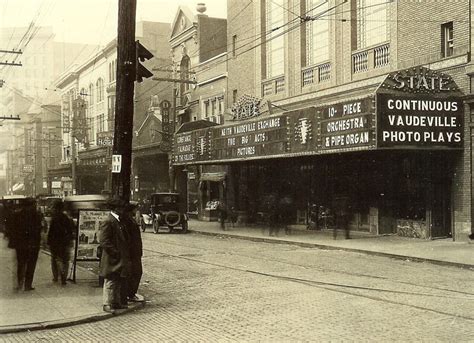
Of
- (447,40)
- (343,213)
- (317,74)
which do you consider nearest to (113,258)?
(447,40)

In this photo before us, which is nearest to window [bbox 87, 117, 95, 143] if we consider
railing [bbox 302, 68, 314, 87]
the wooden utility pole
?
railing [bbox 302, 68, 314, 87]

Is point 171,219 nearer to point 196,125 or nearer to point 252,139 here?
point 252,139

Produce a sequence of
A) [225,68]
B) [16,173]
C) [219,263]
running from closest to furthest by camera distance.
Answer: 1. [219,263]
2. [225,68]
3. [16,173]

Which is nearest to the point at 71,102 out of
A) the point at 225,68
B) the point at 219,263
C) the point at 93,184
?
the point at 93,184

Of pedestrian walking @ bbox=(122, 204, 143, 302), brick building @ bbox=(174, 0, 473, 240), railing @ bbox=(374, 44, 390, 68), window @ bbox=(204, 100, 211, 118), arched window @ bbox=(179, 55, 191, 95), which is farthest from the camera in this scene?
arched window @ bbox=(179, 55, 191, 95)

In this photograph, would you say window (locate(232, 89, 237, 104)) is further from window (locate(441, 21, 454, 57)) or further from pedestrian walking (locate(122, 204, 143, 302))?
pedestrian walking (locate(122, 204, 143, 302))

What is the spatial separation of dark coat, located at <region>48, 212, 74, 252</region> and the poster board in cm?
23

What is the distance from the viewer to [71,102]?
219 feet

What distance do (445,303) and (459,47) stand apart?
1193 cm

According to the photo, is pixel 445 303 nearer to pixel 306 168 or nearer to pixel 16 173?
pixel 306 168

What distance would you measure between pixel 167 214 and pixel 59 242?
15.6 m

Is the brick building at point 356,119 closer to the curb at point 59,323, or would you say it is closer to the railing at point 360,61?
the railing at point 360,61

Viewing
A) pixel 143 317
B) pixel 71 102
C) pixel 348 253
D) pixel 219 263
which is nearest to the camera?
pixel 143 317

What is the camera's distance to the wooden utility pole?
10828 mm
